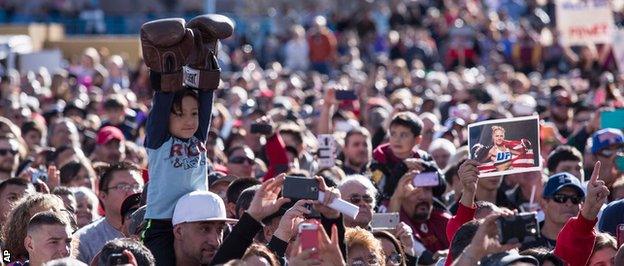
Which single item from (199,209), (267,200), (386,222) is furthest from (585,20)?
(267,200)

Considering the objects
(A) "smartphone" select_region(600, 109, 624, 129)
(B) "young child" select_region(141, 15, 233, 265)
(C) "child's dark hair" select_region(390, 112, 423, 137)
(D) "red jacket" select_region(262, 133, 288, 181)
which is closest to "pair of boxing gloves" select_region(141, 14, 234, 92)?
(B) "young child" select_region(141, 15, 233, 265)

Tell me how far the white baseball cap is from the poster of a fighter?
5.22 feet

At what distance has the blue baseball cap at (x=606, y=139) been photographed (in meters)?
12.5

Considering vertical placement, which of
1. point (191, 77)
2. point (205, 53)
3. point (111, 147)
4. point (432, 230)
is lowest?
point (111, 147)

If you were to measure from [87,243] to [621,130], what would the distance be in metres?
5.35

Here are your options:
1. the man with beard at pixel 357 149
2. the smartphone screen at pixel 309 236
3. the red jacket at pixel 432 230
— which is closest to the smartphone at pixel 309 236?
the smartphone screen at pixel 309 236

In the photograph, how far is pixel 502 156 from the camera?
9.25 meters

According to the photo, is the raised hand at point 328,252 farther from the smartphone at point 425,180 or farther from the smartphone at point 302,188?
the smartphone at point 425,180

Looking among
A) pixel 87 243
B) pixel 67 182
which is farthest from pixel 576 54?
pixel 87 243

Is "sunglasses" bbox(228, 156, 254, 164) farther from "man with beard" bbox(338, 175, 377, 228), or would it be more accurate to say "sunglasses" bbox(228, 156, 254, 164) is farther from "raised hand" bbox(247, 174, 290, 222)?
"raised hand" bbox(247, 174, 290, 222)

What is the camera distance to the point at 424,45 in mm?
30250

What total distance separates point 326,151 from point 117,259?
569cm

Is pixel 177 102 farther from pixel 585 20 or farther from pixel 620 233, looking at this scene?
pixel 585 20

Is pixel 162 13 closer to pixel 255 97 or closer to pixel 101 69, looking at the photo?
pixel 101 69
